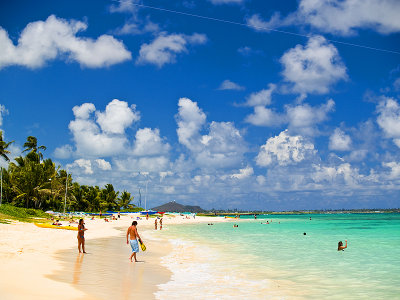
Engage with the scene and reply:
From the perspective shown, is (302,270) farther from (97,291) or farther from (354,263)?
(97,291)

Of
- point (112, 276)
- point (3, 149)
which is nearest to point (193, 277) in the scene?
point (112, 276)

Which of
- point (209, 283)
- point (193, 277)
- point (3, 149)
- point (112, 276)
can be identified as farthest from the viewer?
point (3, 149)

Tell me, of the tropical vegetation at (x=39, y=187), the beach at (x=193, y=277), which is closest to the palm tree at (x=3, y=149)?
the tropical vegetation at (x=39, y=187)

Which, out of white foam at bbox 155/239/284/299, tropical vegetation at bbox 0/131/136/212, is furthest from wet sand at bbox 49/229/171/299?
tropical vegetation at bbox 0/131/136/212

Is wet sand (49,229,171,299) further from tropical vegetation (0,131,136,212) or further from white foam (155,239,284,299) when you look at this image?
tropical vegetation (0,131,136,212)

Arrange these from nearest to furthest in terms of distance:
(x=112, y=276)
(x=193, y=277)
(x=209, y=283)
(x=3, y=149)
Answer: (x=112, y=276) < (x=209, y=283) < (x=193, y=277) < (x=3, y=149)

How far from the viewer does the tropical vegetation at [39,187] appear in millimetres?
55438

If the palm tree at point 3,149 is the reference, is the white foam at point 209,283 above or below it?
below

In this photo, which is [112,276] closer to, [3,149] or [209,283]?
[209,283]

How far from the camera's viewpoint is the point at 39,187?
56375mm

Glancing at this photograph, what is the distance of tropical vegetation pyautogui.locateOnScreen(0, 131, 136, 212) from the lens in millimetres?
55438

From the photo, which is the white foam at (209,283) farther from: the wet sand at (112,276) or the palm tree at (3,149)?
A: the palm tree at (3,149)

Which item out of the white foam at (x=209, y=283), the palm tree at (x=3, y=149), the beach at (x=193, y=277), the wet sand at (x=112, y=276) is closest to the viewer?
the beach at (x=193, y=277)

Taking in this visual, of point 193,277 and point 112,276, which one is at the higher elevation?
point 112,276
